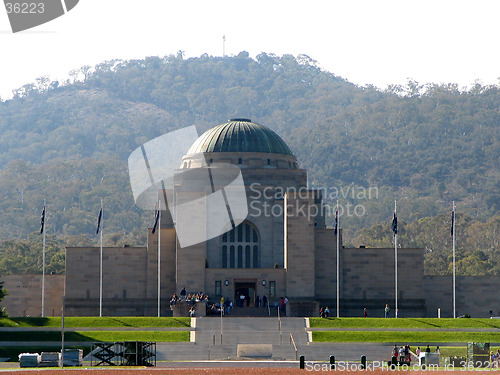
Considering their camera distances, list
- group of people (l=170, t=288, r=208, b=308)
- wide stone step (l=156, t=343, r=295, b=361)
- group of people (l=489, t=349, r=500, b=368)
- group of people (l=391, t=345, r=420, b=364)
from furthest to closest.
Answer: group of people (l=170, t=288, r=208, b=308) → wide stone step (l=156, t=343, r=295, b=361) → group of people (l=391, t=345, r=420, b=364) → group of people (l=489, t=349, r=500, b=368)

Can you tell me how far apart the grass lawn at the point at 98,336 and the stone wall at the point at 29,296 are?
1470 cm

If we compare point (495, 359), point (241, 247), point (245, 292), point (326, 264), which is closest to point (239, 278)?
point (245, 292)

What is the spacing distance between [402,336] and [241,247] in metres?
18.6

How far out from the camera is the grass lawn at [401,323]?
55.6 meters

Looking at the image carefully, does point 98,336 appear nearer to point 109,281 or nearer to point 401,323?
point 109,281

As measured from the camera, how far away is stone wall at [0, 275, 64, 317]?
6825 cm

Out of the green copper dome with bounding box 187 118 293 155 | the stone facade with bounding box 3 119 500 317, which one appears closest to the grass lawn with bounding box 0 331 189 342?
the stone facade with bounding box 3 119 500 317

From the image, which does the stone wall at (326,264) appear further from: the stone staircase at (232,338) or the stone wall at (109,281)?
the stone wall at (109,281)

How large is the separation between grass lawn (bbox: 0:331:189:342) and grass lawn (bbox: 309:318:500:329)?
25.6 ft

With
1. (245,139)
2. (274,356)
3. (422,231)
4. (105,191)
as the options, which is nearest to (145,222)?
(105,191)

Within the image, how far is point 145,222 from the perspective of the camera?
183 m

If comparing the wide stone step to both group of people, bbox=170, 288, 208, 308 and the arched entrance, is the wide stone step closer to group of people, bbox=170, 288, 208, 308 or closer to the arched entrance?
group of people, bbox=170, 288, 208, 308

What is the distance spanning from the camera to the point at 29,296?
68438 millimetres

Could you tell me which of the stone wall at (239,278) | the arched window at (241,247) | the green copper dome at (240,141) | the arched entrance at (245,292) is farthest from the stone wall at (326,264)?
the green copper dome at (240,141)
